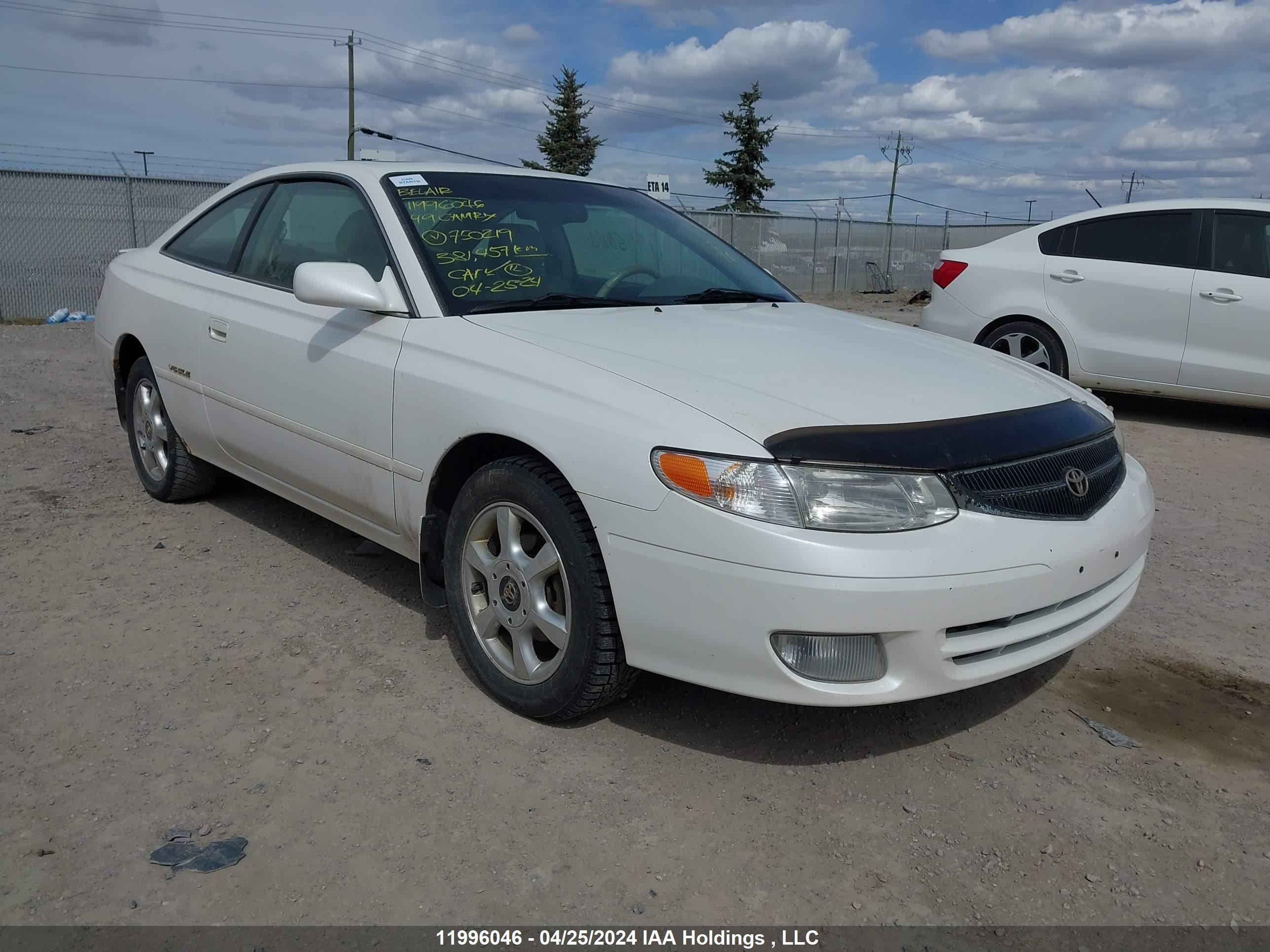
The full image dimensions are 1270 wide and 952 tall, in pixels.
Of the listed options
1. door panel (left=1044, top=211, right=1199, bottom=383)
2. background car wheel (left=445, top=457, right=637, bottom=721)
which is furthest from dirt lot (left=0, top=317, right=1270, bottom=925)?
door panel (left=1044, top=211, right=1199, bottom=383)

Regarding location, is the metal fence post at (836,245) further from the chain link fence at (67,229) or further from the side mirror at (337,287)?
the side mirror at (337,287)

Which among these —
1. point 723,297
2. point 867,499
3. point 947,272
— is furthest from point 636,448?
point 947,272

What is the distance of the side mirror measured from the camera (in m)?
3.26

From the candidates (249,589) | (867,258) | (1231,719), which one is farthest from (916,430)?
(867,258)

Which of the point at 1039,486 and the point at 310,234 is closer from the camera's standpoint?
the point at 1039,486

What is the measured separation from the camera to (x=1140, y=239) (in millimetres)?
7617

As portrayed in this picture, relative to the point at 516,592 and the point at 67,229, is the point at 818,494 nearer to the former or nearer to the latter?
the point at 516,592

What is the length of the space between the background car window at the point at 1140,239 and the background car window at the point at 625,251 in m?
4.78

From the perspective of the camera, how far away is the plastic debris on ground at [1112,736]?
3027 mm

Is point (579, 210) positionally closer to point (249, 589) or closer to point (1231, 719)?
point (249, 589)

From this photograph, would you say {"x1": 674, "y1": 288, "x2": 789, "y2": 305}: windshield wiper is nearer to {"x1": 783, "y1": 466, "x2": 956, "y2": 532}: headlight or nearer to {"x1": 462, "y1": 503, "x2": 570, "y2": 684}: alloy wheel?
{"x1": 462, "y1": 503, "x2": 570, "y2": 684}: alloy wheel

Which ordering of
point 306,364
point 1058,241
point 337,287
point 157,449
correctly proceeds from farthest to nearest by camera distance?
point 1058,241, point 157,449, point 306,364, point 337,287

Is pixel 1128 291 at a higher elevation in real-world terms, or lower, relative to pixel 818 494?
higher
